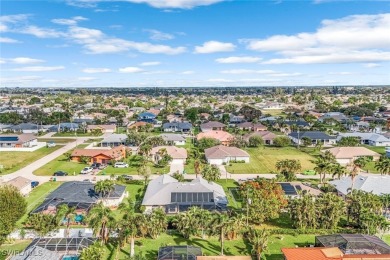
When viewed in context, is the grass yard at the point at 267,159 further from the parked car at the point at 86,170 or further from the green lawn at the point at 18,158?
the green lawn at the point at 18,158

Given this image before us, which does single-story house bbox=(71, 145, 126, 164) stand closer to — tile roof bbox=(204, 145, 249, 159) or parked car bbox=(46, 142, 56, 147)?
tile roof bbox=(204, 145, 249, 159)

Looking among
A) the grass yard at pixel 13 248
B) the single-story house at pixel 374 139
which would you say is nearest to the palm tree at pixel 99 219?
the grass yard at pixel 13 248

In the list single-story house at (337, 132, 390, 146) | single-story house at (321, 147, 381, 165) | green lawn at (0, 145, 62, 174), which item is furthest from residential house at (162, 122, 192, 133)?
single-story house at (321, 147, 381, 165)

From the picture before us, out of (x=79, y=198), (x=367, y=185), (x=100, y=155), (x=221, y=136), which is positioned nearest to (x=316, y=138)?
(x=221, y=136)

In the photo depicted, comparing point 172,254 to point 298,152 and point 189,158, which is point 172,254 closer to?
point 189,158

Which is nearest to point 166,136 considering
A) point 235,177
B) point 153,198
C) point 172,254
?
point 235,177

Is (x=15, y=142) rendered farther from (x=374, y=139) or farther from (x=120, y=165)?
(x=374, y=139)
